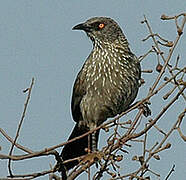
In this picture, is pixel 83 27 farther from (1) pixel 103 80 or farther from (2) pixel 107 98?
(2) pixel 107 98

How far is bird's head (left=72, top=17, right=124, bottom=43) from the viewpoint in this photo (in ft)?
20.7

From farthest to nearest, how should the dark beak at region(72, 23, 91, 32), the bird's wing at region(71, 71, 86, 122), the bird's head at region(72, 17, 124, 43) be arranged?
the bird's wing at region(71, 71, 86, 122), the bird's head at region(72, 17, 124, 43), the dark beak at region(72, 23, 91, 32)

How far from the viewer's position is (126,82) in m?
6.33

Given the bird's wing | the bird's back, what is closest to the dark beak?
the bird's back

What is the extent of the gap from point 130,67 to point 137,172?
2813 millimetres

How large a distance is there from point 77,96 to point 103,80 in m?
0.45

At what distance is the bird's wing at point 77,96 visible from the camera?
654 centimetres

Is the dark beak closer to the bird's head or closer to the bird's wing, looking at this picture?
the bird's head

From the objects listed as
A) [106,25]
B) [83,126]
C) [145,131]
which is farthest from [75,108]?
[145,131]

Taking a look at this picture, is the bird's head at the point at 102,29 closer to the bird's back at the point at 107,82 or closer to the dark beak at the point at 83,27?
the dark beak at the point at 83,27

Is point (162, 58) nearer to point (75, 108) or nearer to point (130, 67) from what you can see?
point (130, 67)

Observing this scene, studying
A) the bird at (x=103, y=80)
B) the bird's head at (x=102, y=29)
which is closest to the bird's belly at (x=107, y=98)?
the bird at (x=103, y=80)

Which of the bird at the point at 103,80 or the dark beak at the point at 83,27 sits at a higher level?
the dark beak at the point at 83,27

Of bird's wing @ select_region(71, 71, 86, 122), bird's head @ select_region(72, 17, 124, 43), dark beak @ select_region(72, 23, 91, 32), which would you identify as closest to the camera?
dark beak @ select_region(72, 23, 91, 32)
